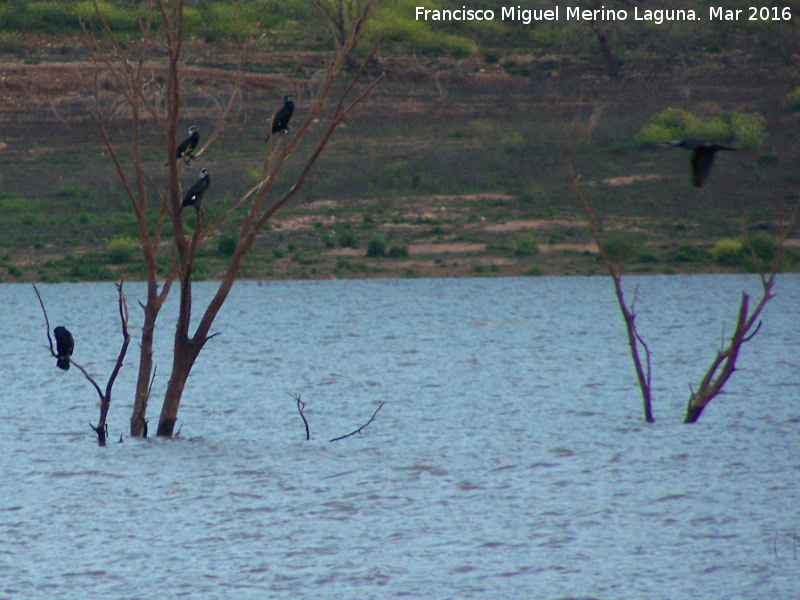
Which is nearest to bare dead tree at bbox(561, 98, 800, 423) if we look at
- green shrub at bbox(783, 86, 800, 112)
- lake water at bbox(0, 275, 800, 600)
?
lake water at bbox(0, 275, 800, 600)

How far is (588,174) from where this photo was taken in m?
37.1

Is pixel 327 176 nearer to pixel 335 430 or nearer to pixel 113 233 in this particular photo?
pixel 113 233

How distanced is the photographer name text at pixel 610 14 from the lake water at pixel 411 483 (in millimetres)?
26099

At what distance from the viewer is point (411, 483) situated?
11.4m

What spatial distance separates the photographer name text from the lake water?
85.6 feet

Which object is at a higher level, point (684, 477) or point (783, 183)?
point (783, 183)

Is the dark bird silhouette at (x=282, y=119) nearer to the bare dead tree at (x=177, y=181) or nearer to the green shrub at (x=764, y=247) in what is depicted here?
the bare dead tree at (x=177, y=181)

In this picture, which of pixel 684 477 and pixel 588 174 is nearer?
pixel 684 477

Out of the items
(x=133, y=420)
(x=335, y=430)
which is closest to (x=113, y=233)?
(x=335, y=430)

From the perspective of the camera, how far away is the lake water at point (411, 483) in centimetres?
862

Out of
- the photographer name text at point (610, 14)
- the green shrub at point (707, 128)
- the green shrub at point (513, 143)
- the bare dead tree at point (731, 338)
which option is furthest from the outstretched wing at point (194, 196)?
the photographer name text at point (610, 14)

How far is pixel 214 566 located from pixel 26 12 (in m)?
43.4

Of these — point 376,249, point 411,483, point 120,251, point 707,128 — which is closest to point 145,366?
point 411,483

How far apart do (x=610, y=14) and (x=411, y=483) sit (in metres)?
37.8
